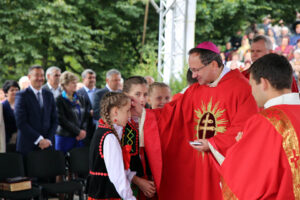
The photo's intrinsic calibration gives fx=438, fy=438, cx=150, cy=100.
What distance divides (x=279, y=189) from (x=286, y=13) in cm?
1478

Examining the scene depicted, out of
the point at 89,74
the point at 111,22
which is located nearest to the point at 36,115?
the point at 89,74

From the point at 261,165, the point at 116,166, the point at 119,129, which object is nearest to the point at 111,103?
the point at 119,129

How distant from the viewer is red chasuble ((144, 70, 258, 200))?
374 cm

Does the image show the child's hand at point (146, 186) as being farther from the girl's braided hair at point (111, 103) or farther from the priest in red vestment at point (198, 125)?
the girl's braided hair at point (111, 103)

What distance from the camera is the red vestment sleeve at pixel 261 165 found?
2.48 metres

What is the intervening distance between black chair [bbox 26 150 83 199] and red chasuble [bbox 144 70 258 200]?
2008 mm

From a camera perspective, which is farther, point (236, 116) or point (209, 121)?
point (209, 121)

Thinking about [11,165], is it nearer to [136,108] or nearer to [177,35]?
[136,108]

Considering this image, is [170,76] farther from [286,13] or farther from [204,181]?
[286,13]

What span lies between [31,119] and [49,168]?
0.83m

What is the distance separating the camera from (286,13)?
1612cm

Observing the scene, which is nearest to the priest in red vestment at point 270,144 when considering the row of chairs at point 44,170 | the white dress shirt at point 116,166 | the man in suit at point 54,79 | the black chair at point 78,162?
the white dress shirt at point 116,166

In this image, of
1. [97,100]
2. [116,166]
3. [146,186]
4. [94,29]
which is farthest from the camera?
[94,29]

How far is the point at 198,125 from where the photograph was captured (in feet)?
12.9
